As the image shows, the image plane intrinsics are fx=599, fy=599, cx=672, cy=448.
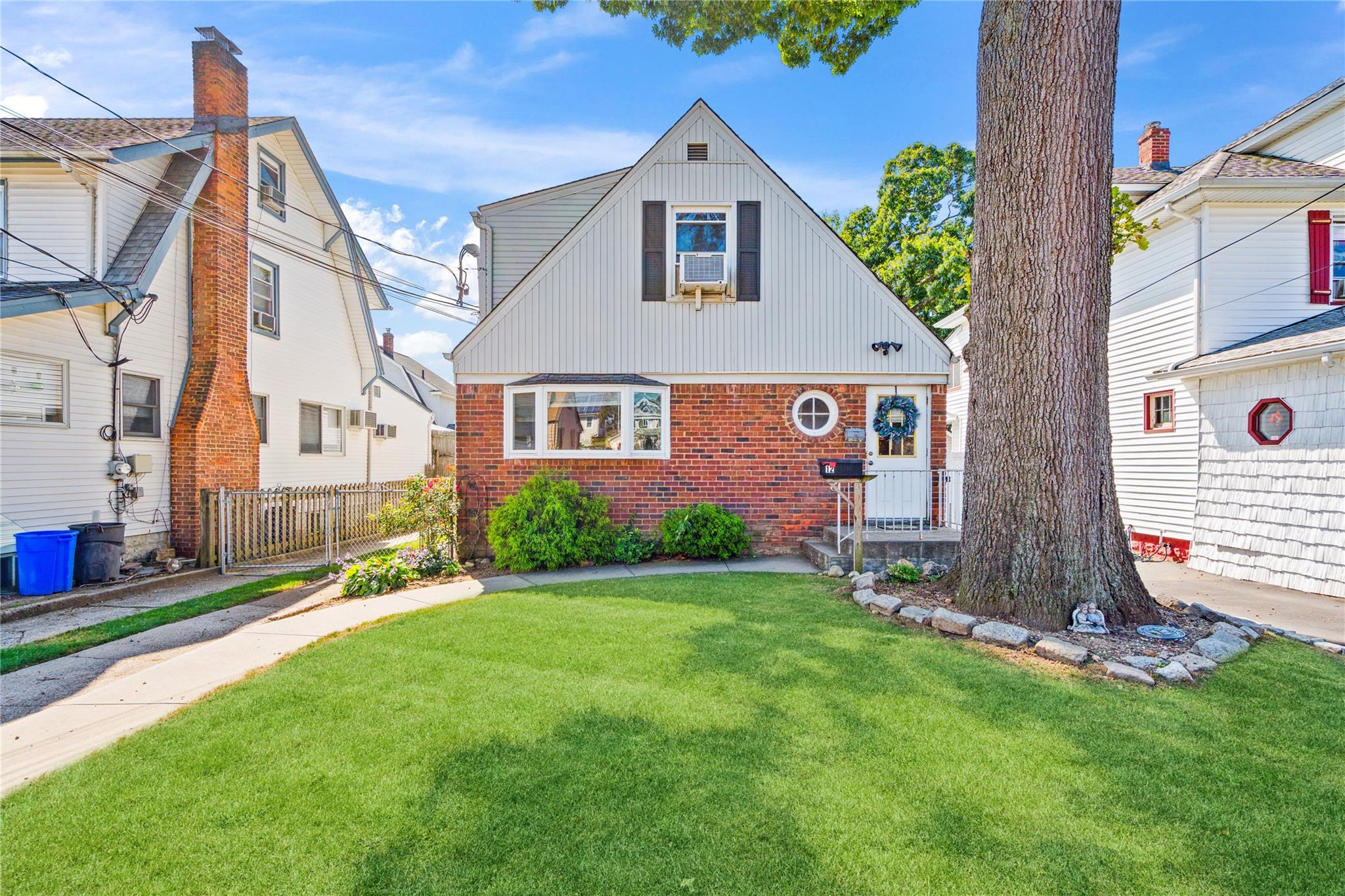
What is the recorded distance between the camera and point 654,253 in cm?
930

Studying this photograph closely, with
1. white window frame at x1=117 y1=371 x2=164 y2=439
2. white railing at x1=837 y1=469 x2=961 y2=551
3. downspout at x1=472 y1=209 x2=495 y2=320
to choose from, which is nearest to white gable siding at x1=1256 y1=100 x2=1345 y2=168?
→ white railing at x1=837 y1=469 x2=961 y2=551

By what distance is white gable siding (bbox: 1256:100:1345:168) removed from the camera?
9.80m

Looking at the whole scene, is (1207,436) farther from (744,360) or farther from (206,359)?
(206,359)

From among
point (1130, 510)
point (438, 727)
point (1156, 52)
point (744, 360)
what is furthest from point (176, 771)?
point (1156, 52)

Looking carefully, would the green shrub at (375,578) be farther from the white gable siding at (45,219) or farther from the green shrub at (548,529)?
the white gable siding at (45,219)

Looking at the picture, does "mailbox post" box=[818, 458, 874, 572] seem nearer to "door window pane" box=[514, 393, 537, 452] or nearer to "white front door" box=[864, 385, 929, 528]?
"white front door" box=[864, 385, 929, 528]

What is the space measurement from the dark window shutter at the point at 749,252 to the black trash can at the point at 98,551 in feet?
30.4

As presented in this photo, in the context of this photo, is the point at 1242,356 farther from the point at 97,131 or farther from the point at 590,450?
the point at 97,131

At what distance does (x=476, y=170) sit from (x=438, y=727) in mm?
12052

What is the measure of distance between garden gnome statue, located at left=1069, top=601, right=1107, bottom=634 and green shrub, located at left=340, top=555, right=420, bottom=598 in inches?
284

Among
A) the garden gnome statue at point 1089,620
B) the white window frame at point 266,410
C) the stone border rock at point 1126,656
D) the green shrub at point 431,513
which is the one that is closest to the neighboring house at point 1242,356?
the stone border rock at point 1126,656

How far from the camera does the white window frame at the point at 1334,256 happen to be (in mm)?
9578

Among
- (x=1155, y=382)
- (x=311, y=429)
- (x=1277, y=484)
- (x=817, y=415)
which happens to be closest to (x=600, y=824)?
(x=817, y=415)

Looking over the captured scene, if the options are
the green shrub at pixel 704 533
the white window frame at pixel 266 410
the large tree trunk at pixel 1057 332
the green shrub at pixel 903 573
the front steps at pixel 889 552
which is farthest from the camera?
the white window frame at pixel 266 410
